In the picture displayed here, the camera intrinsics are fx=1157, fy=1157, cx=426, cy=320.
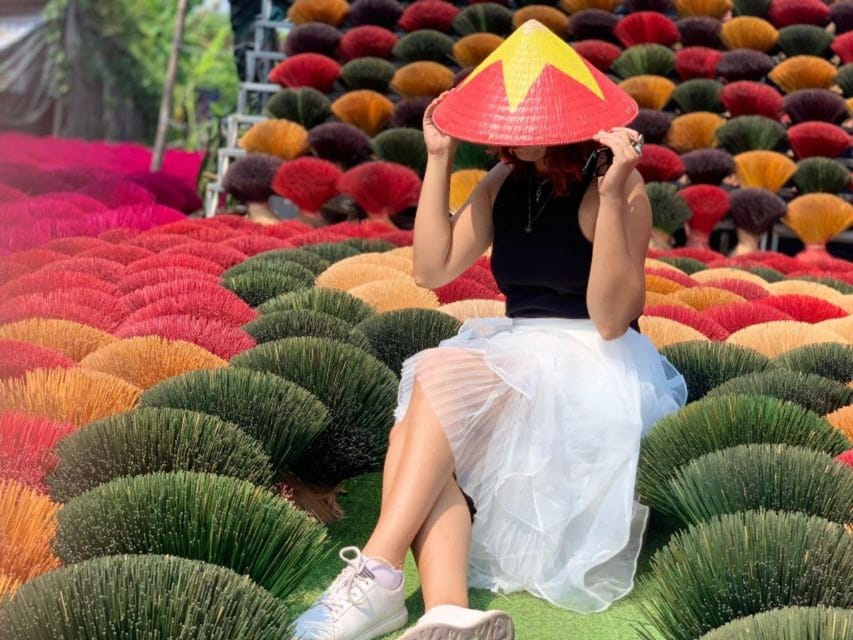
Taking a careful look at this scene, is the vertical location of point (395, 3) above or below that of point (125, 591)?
above

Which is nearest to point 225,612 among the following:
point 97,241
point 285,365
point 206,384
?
point 206,384

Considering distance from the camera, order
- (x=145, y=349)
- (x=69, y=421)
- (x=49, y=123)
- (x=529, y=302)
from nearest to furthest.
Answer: (x=69, y=421)
(x=529, y=302)
(x=145, y=349)
(x=49, y=123)

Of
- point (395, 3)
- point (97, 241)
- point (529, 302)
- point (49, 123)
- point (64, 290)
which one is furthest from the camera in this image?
point (49, 123)

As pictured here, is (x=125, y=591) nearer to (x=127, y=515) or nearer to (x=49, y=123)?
(x=127, y=515)

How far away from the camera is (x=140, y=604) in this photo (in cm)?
122

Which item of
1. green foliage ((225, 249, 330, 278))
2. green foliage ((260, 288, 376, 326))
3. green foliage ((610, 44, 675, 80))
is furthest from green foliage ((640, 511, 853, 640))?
green foliage ((610, 44, 675, 80))

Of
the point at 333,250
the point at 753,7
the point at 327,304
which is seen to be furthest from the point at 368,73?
the point at 327,304

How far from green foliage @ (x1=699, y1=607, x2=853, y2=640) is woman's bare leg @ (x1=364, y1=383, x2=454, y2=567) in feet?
1.76

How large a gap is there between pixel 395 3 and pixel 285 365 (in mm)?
4709

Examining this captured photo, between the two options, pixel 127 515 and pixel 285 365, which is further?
pixel 285 365

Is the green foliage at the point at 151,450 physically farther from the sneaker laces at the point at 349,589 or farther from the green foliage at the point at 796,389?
the green foliage at the point at 796,389

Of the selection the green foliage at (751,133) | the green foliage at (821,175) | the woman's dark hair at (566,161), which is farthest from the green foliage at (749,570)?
the green foliage at (751,133)

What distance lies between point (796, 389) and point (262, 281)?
1.51 meters

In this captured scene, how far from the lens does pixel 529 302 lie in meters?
2.02
